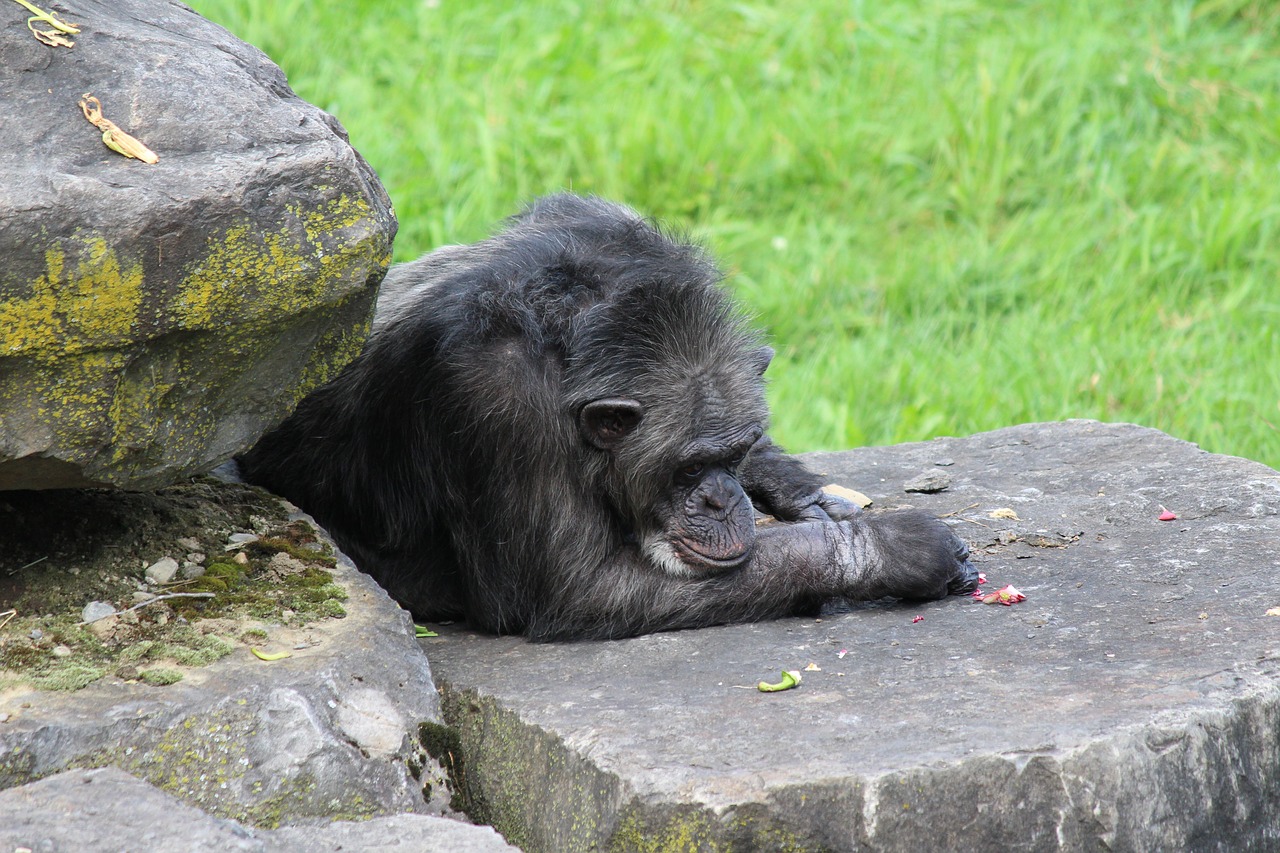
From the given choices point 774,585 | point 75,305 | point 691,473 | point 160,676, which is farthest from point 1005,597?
point 75,305

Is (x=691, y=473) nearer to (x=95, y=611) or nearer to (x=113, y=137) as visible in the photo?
(x=95, y=611)

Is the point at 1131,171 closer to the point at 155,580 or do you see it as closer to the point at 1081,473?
the point at 1081,473

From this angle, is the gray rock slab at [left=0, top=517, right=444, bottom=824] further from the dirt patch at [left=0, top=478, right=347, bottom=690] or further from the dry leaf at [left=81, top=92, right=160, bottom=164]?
the dry leaf at [left=81, top=92, right=160, bottom=164]

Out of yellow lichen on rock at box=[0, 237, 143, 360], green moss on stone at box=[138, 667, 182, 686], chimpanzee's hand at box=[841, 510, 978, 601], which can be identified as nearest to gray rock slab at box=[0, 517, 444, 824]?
green moss on stone at box=[138, 667, 182, 686]

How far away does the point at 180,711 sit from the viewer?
3.40 metres

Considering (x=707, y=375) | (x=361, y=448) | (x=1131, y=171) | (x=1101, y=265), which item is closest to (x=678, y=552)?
(x=707, y=375)

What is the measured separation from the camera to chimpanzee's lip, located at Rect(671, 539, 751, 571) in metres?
4.59

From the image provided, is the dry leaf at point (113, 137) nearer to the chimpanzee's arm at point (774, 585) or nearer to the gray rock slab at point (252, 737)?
the gray rock slab at point (252, 737)

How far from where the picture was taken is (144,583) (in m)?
3.95

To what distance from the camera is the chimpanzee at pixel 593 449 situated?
4.53 m

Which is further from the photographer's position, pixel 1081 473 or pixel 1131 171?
pixel 1131 171

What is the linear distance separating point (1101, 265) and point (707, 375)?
4.91m

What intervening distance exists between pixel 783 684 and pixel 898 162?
21.3 feet

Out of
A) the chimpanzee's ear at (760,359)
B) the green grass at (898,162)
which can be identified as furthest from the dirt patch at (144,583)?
the green grass at (898,162)
